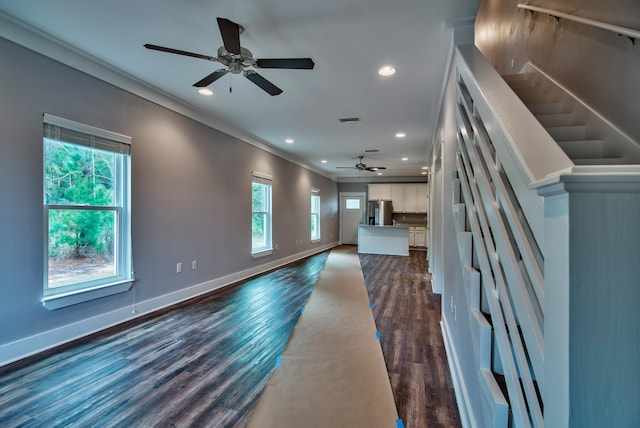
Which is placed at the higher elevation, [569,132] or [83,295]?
[569,132]

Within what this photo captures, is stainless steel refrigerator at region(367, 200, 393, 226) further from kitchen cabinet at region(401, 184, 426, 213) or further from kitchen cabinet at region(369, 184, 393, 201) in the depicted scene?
kitchen cabinet at region(401, 184, 426, 213)

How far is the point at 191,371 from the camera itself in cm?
229

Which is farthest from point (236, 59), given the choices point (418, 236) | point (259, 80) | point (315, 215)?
point (418, 236)

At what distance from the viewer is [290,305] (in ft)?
12.7

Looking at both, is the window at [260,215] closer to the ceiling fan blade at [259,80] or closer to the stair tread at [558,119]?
the ceiling fan blade at [259,80]

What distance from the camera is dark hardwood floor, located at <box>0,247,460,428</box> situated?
5.94 ft

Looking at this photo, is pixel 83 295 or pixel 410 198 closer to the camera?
pixel 83 295

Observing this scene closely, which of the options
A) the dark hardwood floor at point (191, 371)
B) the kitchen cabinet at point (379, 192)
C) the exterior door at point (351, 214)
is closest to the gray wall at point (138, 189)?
the dark hardwood floor at point (191, 371)

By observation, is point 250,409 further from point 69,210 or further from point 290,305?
point 69,210

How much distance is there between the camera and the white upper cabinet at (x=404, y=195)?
34.0ft

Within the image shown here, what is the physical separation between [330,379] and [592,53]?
2.61 m

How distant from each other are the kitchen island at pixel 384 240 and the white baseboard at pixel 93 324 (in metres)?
4.71

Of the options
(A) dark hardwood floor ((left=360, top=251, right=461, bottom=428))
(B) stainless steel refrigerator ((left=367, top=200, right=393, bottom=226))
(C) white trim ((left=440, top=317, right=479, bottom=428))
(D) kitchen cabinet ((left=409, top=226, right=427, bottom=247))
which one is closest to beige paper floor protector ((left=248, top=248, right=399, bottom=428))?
(A) dark hardwood floor ((left=360, top=251, right=461, bottom=428))

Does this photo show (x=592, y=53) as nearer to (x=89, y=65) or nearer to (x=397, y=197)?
(x=89, y=65)
